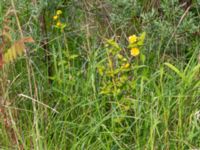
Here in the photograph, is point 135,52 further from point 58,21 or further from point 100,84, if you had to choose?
point 58,21

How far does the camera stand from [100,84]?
2.79m

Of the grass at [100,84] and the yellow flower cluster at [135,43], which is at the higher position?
the yellow flower cluster at [135,43]

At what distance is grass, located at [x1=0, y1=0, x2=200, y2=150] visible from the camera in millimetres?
2469

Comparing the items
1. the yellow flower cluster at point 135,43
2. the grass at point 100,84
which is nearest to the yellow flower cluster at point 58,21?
the grass at point 100,84

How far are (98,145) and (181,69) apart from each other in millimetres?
669

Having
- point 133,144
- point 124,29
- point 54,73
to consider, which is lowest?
point 133,144

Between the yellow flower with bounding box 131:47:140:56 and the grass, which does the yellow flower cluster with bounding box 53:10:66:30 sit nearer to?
the grass

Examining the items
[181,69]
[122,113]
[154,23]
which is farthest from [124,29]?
[122,113]

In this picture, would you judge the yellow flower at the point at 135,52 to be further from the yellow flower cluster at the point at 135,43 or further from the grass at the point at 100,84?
the grass at the point at 100,84

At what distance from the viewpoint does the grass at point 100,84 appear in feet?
8.10

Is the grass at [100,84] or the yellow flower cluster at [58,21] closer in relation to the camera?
the grass at [100,84]

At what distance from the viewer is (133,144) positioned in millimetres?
2494

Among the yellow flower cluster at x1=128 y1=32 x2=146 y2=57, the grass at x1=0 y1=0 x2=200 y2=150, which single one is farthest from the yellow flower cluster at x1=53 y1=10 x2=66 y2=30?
the yellow flower cluster at x1=128 y1=32 x2=146 y2=57

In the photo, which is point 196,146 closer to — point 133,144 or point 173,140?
point 173,140
